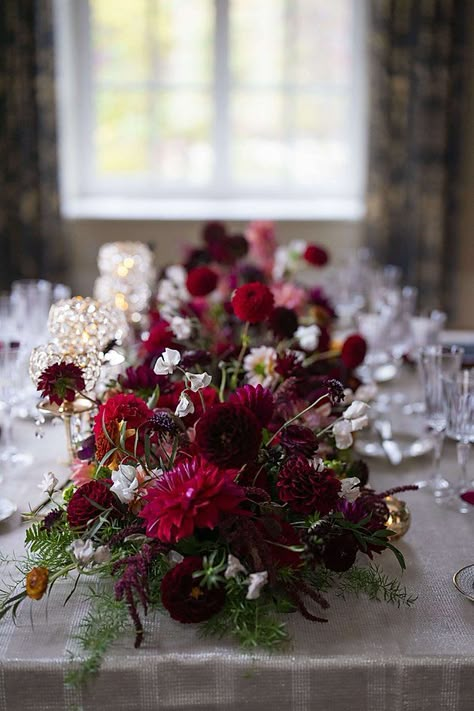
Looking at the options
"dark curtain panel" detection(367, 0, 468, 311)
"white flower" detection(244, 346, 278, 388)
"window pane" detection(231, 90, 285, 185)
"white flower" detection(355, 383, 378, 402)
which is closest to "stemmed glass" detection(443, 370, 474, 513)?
"white flower" detection(355, 383, 378, 402)

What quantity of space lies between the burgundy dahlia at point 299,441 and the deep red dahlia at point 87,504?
225 mm

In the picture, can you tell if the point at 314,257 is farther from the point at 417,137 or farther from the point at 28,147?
the point at 28,147

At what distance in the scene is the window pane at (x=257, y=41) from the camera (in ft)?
14.4

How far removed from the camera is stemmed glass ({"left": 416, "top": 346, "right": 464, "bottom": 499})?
1489 millimetres

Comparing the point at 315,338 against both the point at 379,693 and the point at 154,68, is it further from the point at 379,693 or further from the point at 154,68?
the point at 154,68

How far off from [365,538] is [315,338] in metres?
0.67

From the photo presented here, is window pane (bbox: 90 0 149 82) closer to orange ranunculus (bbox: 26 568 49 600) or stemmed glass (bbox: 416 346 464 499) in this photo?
stemmed glass (bbox: 416 346 464 499)

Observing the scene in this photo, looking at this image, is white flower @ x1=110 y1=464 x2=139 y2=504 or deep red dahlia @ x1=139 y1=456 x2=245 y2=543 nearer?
deep red dahlia @ x1=139 y1=456 x2=245 y2=543

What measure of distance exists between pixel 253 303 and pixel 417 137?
3143 mm

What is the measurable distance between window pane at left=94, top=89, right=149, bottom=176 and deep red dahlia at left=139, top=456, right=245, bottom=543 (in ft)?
12.5

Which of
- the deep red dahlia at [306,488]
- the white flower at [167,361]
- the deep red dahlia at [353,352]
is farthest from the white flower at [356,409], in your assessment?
the deep red dahlia at [353,352]

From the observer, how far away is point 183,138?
4574 mm

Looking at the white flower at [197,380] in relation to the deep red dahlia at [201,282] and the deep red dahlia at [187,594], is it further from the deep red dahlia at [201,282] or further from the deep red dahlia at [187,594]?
the deep red dahlia at [201,282]

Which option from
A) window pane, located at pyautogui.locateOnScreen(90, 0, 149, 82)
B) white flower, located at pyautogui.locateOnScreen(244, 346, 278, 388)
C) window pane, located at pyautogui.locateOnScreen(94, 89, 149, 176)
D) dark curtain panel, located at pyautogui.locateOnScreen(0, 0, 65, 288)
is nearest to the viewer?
white flower, located at pyautogui.locateOnScreen(244, 346, 278, 388)
